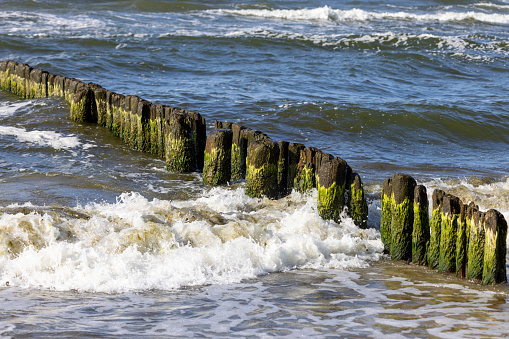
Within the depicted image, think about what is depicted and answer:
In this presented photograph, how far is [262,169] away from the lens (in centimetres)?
668

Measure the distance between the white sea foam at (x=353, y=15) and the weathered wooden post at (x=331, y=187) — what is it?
23.2 m

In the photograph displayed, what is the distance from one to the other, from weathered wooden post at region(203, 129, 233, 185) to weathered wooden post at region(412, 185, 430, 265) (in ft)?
9.02

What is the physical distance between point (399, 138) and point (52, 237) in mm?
7464

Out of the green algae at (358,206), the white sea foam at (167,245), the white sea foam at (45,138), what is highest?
the white sea foam at (45,138)

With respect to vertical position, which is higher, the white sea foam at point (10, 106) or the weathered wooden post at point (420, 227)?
the white sea foam at point (10, 106)

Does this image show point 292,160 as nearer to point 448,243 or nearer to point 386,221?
point 386,221

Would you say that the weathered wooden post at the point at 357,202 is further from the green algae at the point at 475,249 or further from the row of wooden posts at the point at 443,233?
the green algae at the point at 475,249

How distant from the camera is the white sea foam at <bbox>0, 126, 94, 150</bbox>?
909 centimetres

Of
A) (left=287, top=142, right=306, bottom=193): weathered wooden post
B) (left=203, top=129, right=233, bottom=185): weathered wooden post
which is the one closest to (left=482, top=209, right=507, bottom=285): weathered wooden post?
(left=287, top=142, right=306, bottom=193): weathered wooden post

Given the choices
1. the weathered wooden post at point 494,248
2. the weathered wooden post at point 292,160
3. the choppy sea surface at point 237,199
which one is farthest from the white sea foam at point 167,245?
the weathered wooden post at point 494,248

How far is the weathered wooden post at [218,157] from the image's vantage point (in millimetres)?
7215

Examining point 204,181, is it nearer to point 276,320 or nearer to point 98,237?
point 98,237

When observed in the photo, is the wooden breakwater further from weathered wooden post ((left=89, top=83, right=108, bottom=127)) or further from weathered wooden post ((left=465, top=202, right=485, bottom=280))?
weathered wooden post ((left=465, top=202, right=485, bottom=280))

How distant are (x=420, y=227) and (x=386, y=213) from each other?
15.7 inches
